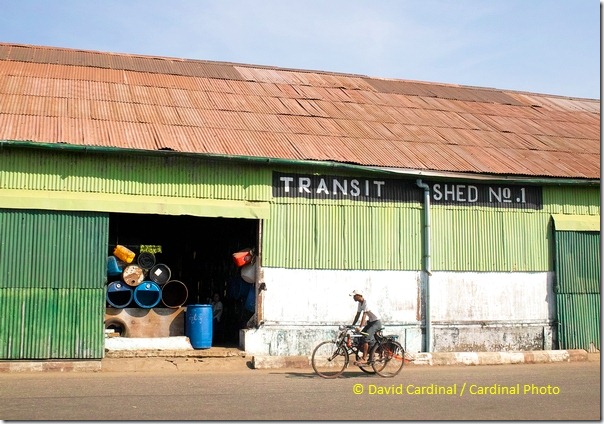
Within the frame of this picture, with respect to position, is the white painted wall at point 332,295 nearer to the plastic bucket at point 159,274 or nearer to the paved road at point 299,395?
the paved road at point 299,395

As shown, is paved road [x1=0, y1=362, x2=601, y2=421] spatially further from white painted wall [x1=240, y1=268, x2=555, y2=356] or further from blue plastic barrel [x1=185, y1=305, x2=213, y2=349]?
white painted wall [x1=240, y1=268, x2=555, y2=356]

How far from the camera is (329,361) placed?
14758 mm

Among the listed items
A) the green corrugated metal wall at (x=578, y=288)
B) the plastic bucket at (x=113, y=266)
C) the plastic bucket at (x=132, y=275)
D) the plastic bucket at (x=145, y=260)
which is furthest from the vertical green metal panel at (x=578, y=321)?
the plastic bucket at (x=113, y=266)

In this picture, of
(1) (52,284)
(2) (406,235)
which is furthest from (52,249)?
(2) (406,235)

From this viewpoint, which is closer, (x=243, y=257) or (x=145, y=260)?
(x=243, y=257)

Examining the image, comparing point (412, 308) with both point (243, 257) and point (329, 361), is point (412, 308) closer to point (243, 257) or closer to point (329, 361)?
point (329, 361)

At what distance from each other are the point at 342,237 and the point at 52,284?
637 centimetres

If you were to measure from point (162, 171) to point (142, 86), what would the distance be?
16.5ft

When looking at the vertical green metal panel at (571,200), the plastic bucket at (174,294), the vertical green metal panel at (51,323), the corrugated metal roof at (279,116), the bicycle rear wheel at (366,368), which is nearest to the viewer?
the bicycle rear wheel at (366,368)

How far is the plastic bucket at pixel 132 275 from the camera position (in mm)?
17047

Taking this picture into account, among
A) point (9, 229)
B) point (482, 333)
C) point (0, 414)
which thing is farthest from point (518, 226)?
point (0, 414)

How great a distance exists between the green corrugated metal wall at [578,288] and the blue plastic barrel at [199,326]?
8733mm

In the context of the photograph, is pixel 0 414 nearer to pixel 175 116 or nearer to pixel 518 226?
pixel 175 116

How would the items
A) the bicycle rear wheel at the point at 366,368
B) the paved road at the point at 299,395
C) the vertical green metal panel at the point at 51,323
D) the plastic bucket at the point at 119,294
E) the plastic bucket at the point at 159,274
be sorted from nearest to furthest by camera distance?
the paved road at the point at 299,395, the bicycle rear wheel at the point at 366,368, the vertical green metal panel at the point at 51,323, the plastic bucket at the point at 119,294, the plastic bucket at the point at 159,274
